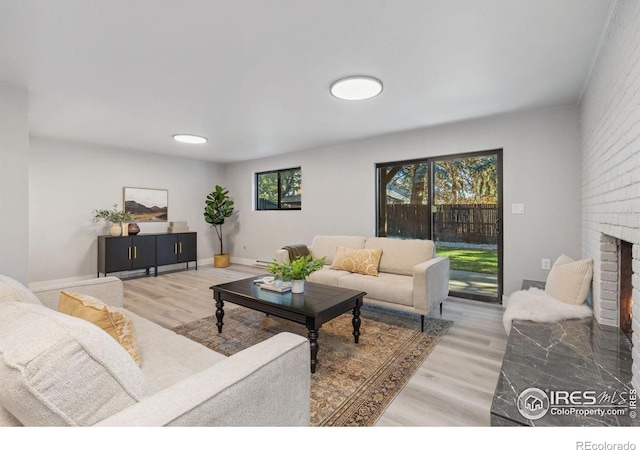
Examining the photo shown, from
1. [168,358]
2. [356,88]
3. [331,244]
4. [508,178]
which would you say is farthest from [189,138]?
[508,178]

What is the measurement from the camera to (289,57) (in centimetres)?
226

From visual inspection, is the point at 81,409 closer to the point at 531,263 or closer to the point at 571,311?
the point at 571,311

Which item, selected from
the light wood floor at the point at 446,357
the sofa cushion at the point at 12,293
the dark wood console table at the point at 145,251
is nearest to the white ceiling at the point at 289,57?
the sofa cushion at the point at 12,293

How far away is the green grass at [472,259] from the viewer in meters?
3.76

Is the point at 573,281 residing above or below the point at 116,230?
below

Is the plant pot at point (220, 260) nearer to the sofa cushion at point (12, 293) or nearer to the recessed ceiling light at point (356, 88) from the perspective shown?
the recessed ceiling light at point (356, 88)

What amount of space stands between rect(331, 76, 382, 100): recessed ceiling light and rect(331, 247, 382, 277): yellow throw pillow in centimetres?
177

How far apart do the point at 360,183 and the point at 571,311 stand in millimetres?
3127

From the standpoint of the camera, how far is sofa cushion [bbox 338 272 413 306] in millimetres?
2893

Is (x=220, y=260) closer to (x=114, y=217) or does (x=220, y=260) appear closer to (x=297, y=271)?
(x=114, y=217)

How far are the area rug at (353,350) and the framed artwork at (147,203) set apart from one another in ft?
11.1

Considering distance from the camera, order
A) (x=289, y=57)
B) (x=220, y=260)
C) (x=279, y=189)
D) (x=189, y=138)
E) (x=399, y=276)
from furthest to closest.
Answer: (x=220, y=260)
(x=279, y=189)
(x=189, y=138)
(x=399, y=276)
(x=289, y=57)

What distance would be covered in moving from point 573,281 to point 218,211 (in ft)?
19.4

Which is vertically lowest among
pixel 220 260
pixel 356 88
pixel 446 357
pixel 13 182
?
pixel 446 357
